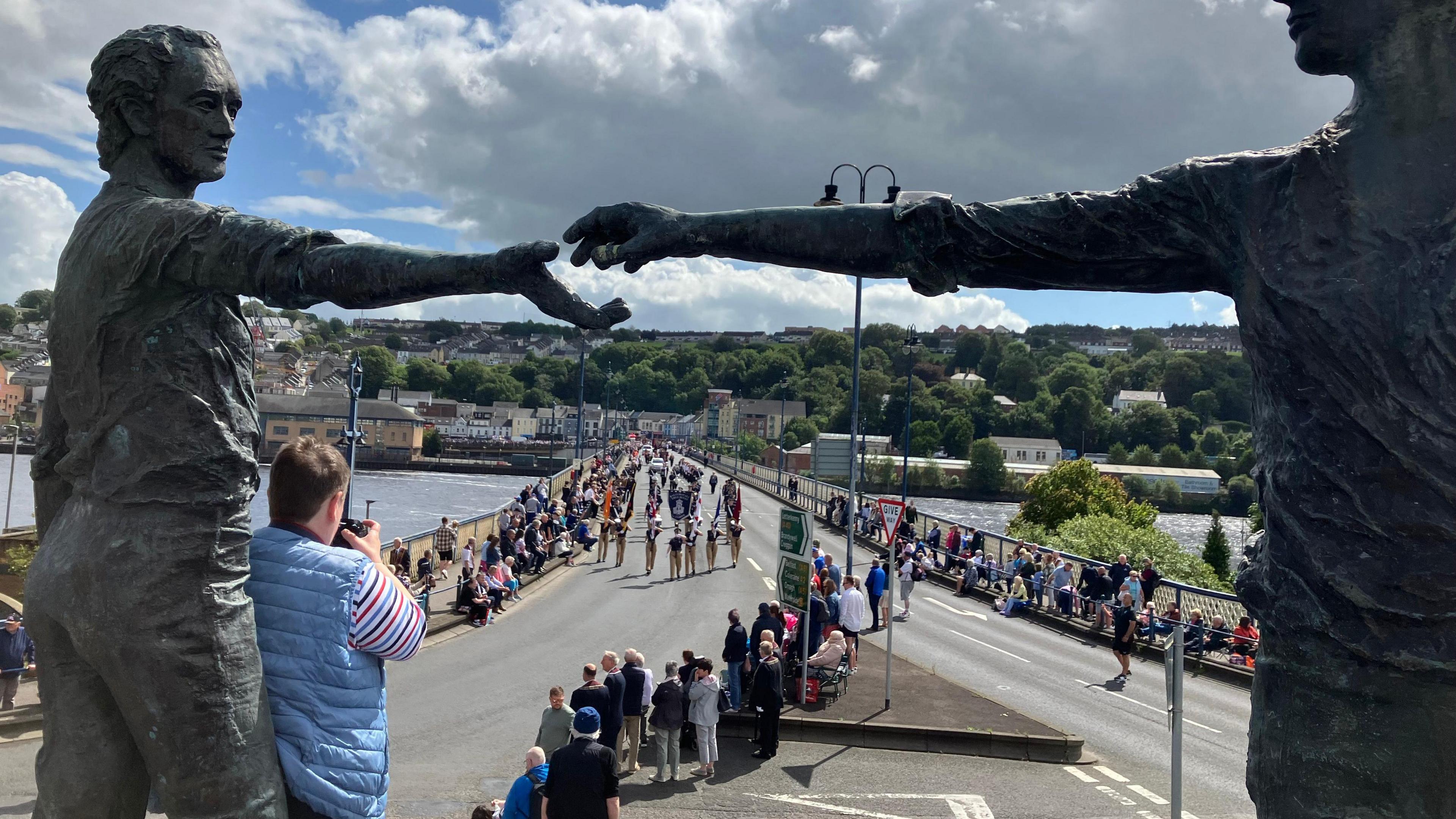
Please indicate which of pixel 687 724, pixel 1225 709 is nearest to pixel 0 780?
pixel 687 724

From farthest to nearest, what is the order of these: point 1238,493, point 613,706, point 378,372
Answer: point 378,372 → point 1238,493 → point 613,706

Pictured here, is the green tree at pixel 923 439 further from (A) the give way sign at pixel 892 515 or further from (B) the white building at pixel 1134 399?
(A) the give way sign at pixel 892 515

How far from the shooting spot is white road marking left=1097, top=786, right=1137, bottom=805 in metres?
10.6

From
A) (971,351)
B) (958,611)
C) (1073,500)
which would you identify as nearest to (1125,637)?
(958,611)

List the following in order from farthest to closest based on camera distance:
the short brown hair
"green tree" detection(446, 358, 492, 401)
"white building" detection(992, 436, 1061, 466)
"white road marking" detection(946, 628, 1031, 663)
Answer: "green tree" detection(446, 358, 492, 401) → "white building" detection(992, 436, 1061, 466) → "white road marking" detection(946, 628, 1031, 663) → the short brown hair

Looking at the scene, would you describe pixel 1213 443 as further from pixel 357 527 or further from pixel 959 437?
pixel 357 527

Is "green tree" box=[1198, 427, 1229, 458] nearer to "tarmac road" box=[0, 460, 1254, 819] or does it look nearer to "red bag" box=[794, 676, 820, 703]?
"tarmac road" box=[0, 460, 1254, 819]

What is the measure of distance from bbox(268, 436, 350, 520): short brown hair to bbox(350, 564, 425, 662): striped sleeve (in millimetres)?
248

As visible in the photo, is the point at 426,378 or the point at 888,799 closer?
the point at 888,799

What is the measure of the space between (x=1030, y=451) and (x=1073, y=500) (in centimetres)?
7918

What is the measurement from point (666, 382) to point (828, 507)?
14961 cm

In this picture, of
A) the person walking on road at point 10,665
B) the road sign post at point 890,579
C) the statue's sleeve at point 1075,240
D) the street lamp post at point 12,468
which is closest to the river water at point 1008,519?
the road sign post at point 890,579

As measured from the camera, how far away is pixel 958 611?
79.6 ft

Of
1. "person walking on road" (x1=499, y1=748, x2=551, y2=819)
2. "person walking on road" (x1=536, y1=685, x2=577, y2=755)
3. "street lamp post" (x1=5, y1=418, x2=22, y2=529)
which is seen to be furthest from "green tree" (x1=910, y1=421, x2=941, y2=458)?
"person walking on road" (x1=499, y1=748, x2=551, y2=819)
